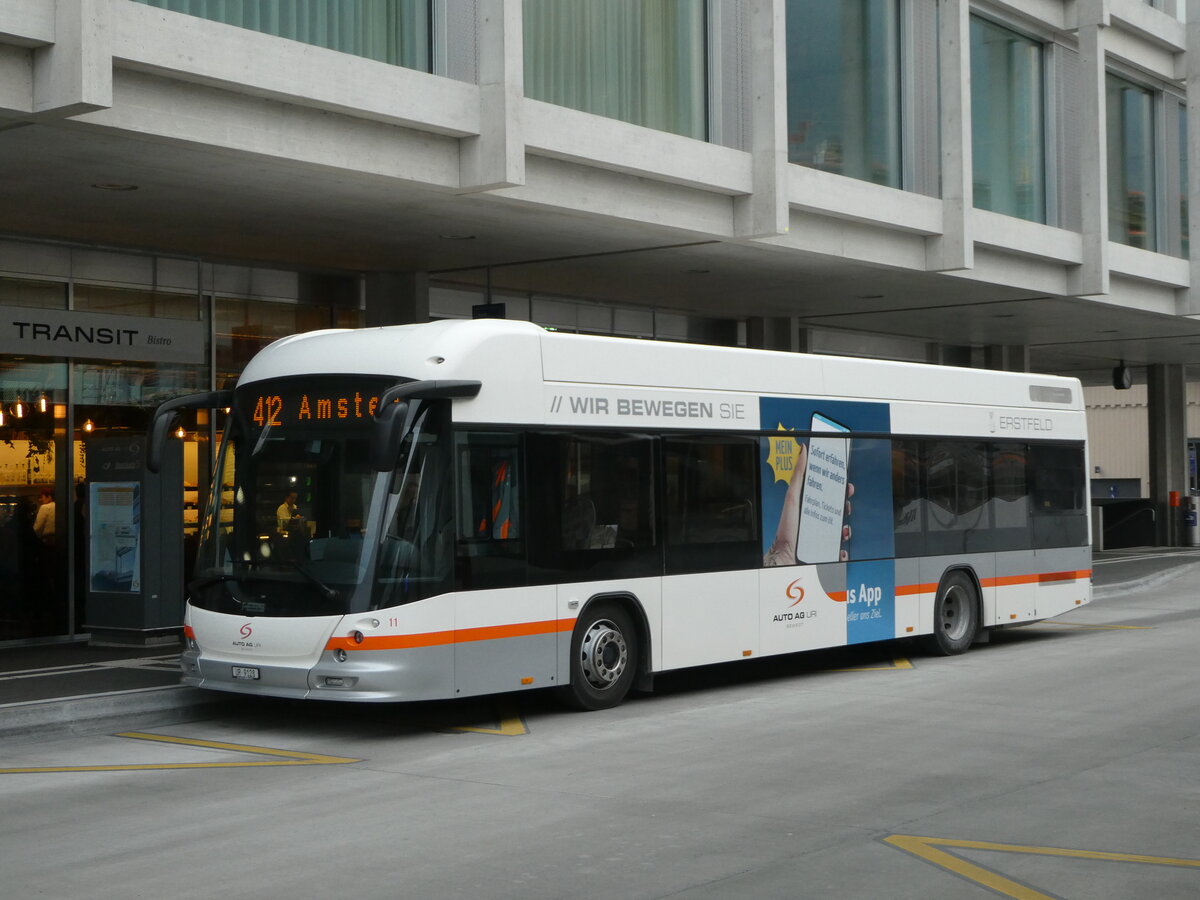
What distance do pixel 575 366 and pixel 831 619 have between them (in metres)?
4.02

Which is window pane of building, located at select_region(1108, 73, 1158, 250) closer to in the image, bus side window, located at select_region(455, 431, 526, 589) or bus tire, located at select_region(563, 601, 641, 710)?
bus tire, located at select_region(563, 601, 641, 710)

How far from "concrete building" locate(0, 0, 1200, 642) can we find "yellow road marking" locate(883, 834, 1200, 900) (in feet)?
25.0

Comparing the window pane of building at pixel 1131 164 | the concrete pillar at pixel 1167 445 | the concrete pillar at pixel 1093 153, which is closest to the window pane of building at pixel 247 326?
the concrete pillar at pixel 1093 153

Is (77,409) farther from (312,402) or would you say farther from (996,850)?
(996,850)

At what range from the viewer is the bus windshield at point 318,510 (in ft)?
34.2

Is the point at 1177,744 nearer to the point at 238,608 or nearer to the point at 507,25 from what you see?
the point at 238,608

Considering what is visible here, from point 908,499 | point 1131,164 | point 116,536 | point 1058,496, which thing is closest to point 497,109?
point 908,499

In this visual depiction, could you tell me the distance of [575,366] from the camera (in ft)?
38.5

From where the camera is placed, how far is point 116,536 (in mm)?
15594

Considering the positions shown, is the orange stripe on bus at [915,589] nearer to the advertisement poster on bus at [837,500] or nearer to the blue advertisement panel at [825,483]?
the advertisement poster on bus at [837,500]

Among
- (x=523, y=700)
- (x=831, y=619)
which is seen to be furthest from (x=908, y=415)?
(x=523, y=700)

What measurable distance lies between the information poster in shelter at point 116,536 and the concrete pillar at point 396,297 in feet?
15.4

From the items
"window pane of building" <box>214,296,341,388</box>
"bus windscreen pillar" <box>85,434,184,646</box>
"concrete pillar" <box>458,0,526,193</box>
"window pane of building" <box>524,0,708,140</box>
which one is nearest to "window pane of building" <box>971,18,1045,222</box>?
"window pane of building" <box>524,0,708,140</box>

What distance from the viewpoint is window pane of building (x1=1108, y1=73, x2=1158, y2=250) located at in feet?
86.9
